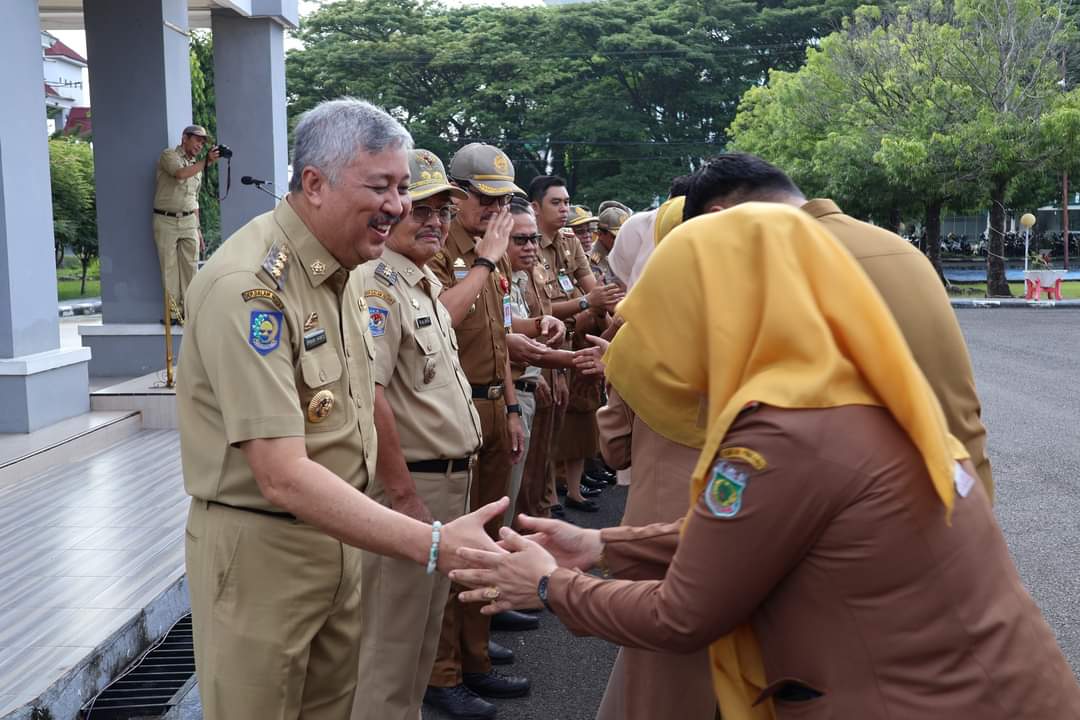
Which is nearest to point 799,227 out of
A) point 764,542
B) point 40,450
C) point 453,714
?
point 764,542

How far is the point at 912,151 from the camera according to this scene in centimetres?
2494

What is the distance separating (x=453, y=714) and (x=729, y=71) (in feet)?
131

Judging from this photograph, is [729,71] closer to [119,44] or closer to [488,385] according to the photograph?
[119,44]

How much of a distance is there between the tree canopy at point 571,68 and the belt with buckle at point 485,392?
3545 cm

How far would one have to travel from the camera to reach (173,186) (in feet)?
31.3

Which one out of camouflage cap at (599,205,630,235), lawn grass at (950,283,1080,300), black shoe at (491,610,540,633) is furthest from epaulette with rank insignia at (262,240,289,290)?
lawn grass at (950,283,1080,300)

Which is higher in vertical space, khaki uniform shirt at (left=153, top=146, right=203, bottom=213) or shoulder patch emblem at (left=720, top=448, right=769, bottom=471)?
khaki uniform shirt at (left=153, top=146, right=203, bottom=213)

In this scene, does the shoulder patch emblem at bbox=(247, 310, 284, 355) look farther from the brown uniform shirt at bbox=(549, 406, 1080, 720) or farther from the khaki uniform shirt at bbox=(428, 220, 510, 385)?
the khaki uniform shirt at bbox=(428, 220, 510, 385)

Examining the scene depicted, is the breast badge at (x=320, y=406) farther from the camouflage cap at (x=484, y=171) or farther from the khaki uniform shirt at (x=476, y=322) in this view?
the camouflage cap at (x=484, y=171)

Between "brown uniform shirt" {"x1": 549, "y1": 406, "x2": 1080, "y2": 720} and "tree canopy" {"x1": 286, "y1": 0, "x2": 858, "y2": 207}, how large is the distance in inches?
1513

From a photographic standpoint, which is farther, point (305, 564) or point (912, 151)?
point (912, 151)

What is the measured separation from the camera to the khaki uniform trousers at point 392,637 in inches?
138

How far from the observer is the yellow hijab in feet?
5.27

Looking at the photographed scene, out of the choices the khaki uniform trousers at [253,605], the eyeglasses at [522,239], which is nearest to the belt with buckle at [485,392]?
the eyeglasses at [522,239]
